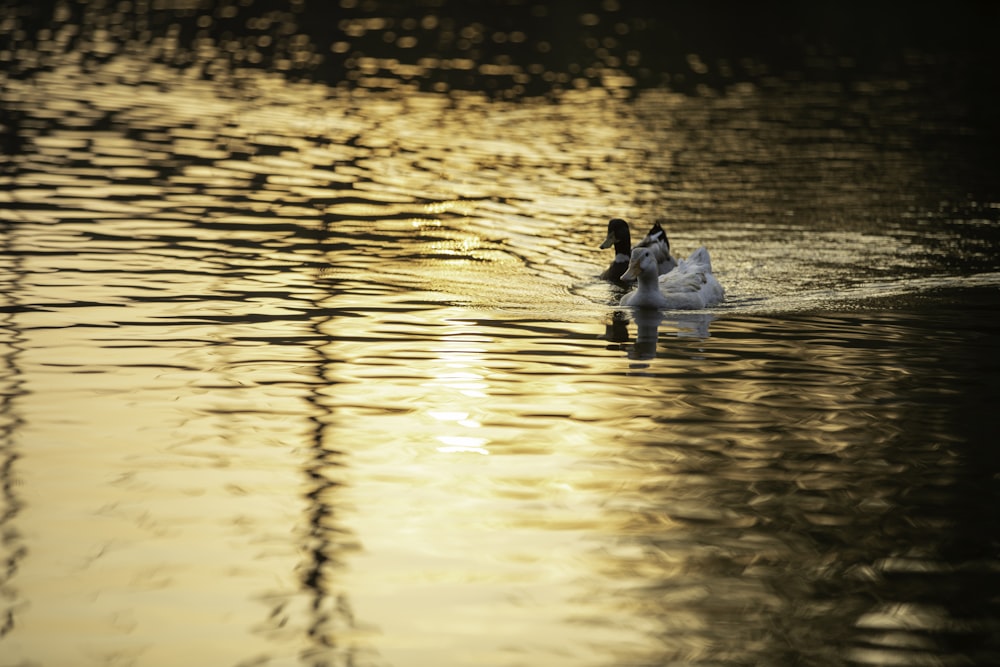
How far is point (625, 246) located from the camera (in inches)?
735

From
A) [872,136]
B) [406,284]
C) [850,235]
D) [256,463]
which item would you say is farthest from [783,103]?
[256,463]

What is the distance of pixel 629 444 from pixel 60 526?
3.88 metres

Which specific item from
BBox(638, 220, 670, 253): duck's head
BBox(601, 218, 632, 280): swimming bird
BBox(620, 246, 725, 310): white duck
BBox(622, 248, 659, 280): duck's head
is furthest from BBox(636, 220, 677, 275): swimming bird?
BBox(622, 248, 659, 280): duck's head

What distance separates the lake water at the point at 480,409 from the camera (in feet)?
25.9

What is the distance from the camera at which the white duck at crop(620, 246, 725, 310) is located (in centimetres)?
1609

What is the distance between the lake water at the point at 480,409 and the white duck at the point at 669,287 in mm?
243

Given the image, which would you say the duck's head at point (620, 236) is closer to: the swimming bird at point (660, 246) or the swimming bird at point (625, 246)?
the swimming bird at point (625, 246)

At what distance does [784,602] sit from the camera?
809cm

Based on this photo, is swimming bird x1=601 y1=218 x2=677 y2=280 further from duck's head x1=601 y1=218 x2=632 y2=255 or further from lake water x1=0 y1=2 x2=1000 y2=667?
lake water x1=0 y1=2 x2=1000 y2=667

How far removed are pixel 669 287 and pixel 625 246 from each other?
2.11 m

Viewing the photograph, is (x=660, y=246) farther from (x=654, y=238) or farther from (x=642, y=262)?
(x=642, y=262)

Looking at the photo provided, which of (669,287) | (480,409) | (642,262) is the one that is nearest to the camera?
(480,409)

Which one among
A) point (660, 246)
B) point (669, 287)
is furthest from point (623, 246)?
point (669, 287)

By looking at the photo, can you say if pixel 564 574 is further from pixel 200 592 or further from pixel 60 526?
pixel 60 526
